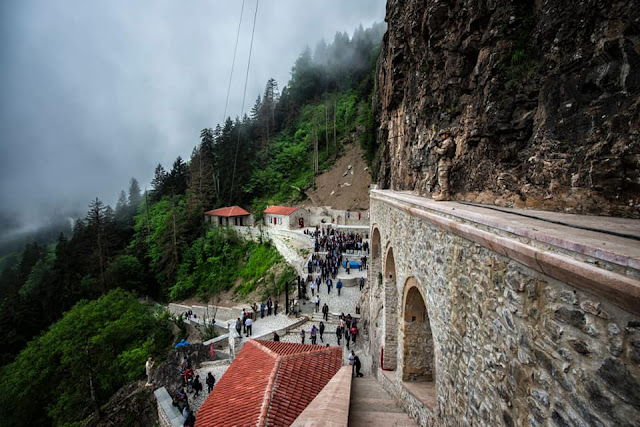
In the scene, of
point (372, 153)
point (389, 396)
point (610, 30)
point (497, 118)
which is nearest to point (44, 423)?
point (389, 396)

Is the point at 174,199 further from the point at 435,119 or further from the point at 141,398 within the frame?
the point at 435,119

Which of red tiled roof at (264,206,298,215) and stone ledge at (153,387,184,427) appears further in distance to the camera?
red tiled roof at (264,206,298,215)

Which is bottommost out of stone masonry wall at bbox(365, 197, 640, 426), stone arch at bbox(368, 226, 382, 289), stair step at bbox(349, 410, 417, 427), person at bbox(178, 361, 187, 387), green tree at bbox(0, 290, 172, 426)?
green tree at bbox(0, 290, 172, 426)

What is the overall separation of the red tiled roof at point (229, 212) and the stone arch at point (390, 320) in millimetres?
26764

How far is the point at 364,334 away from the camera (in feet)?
41.9

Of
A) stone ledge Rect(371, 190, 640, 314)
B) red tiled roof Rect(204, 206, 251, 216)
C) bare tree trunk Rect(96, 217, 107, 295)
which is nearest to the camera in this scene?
stone ledge Rect(371, 190, 640, 314)

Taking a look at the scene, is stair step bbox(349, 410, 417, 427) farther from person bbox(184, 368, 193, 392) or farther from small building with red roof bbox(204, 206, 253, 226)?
small building with red roof bbox(204, 206, 253, 226)

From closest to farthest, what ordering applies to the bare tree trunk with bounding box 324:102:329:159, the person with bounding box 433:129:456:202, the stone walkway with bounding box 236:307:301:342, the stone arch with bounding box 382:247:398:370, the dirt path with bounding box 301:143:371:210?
the person with bounding box 433:129:456:202 → the stone arch with bounding box 382:247:398:370 → the stone walkway with bounding box 236:307:301:342 → the dirt path with bounding box 301:143:371:210 → the bare tree trunk with bounding box 324:102:329:159

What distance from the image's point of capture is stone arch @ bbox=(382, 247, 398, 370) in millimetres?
8766

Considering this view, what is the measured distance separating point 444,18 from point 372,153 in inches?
764

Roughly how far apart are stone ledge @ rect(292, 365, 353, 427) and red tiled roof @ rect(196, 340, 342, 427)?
3.07 feet

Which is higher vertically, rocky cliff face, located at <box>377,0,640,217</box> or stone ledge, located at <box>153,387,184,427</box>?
rocky cliff face, located at <box>377,0,640,217</box>

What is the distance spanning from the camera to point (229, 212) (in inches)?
1326

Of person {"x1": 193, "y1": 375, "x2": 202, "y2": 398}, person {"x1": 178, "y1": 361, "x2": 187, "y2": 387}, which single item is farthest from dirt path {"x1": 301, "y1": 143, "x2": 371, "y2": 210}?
person {"x1": 193, "y1": 375, "x2": 202, "y2": 398}
